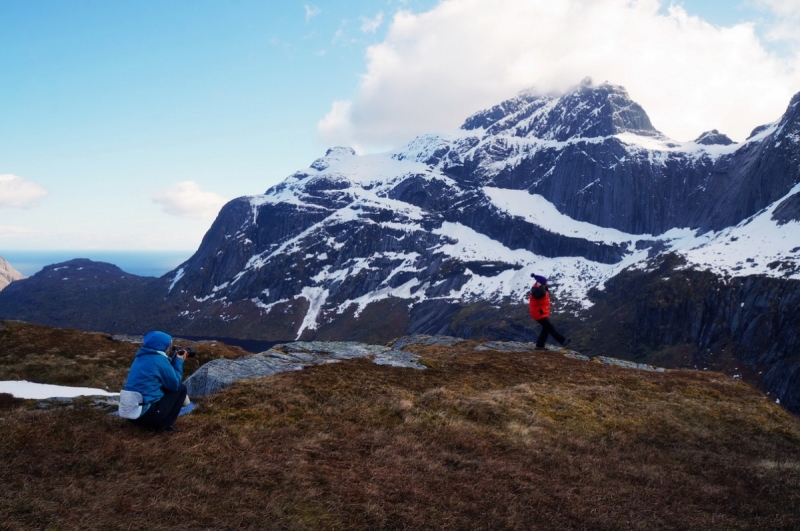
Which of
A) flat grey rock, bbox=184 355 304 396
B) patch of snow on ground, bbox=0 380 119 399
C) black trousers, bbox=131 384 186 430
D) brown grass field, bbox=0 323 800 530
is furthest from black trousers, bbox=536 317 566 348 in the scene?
patch of snow on ground, bbox=0 380 119 399

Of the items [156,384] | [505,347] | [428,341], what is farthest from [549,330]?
[156,384]

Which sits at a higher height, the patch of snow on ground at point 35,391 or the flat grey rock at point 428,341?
the flat grey rock at point 428,341

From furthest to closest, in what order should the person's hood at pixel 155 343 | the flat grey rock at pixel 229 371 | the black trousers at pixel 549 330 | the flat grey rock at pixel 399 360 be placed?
the black trousers at pixel 549 330 → the flat grey rock at pixel 399 360 → the flat grey rock at pixel 229 371 → the person's hood at pixel 155 343

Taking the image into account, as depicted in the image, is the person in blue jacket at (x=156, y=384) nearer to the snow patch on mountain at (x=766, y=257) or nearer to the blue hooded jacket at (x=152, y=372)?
the blue hooded jacket at (x=152, y=372)

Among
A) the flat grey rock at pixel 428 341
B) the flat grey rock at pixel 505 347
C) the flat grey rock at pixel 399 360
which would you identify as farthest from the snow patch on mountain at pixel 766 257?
the flat grey rock at pixel 399 360

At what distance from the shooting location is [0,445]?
1044 cm

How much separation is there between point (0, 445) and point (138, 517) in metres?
5.27

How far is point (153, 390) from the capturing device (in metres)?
12.0

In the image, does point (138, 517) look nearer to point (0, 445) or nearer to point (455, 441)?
point (0, 445)

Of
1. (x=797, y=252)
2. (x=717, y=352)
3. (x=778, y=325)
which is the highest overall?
(x=797, y=252)

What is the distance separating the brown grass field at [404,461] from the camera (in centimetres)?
858

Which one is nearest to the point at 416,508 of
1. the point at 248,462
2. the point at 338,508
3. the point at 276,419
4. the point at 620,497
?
the point at 338,508

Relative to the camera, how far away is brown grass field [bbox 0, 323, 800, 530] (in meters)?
8.58

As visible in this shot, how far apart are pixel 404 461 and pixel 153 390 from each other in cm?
691
